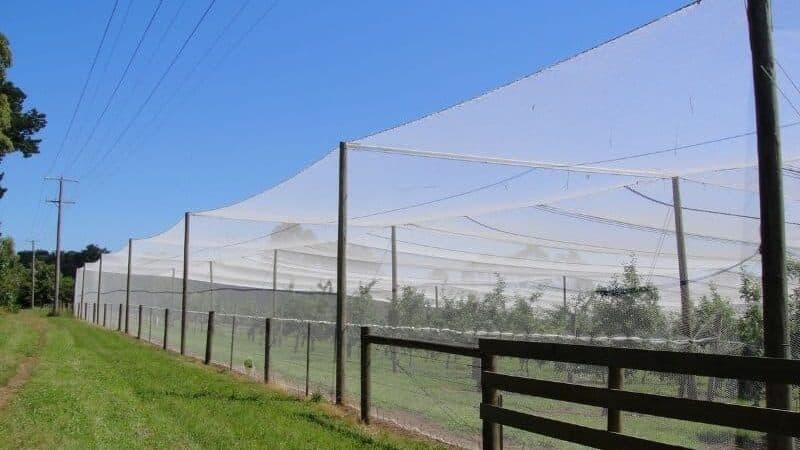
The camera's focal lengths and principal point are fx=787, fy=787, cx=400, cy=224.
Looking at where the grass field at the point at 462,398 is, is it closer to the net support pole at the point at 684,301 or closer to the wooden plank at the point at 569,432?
the net support pole at the point at 684,301

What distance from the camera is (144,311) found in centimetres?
2736

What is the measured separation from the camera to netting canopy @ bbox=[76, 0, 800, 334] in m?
5.75

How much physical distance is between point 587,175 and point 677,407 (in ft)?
16.9

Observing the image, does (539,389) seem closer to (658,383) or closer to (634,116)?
(658,383)

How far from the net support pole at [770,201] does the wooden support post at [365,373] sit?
5151 mm

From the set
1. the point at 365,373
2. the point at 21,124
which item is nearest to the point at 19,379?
the point at 365,373

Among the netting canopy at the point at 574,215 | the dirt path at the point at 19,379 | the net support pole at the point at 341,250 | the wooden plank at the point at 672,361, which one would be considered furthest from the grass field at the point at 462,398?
the dirt path at the point at 19,379

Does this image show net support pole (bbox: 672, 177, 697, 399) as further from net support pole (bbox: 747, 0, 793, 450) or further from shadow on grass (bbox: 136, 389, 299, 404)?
shadow on grass (bbox: 136, 389, 299, 404)

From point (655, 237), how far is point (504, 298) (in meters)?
1.92

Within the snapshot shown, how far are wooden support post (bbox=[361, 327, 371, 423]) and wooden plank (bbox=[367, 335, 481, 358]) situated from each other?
100 millimetres

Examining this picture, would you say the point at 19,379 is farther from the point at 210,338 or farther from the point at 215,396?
the point at 210,338

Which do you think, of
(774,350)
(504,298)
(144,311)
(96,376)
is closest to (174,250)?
(144,311)

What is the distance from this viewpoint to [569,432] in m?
4.97

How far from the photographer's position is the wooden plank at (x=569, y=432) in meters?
4.43
